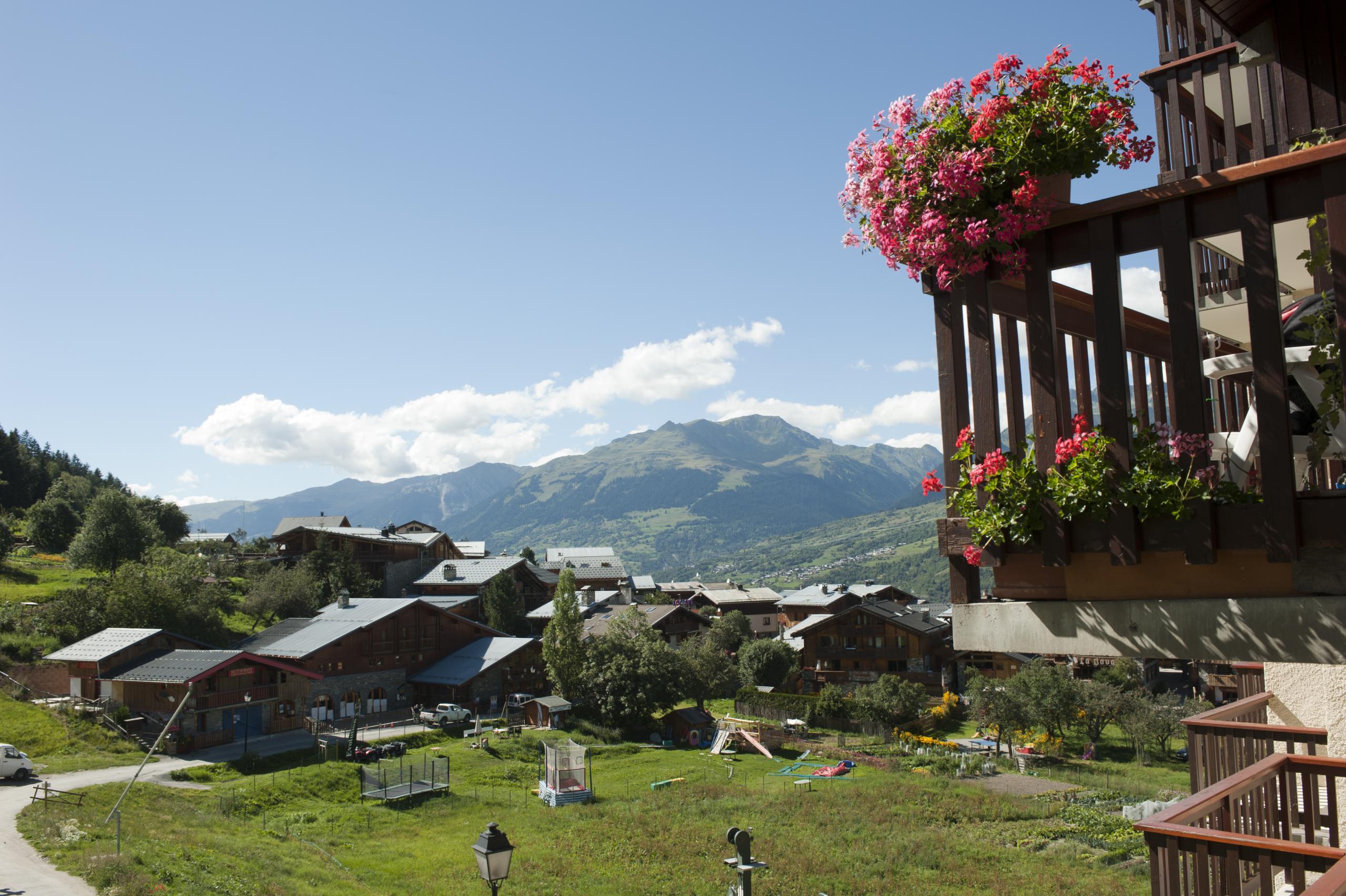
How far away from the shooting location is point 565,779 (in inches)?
1259

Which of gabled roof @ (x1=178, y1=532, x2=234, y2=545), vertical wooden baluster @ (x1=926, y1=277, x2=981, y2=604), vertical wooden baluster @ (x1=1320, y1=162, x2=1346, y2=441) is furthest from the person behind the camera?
gabled roof @ (x1=178, y1=532, x2=234, y2=545)

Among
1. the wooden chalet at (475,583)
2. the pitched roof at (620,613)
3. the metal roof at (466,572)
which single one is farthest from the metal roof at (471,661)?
the metal roof at (466,572)

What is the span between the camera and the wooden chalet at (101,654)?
37500 millimetres

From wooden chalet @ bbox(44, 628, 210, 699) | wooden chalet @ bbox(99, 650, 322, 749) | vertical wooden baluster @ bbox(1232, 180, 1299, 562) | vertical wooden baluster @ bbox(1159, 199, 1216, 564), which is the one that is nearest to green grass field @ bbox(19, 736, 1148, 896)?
wooden chalet @ bbox(99, 650, 322, 749)

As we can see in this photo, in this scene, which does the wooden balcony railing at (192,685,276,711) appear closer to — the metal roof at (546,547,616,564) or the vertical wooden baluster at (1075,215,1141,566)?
the vertical wooden baluster at (1075,215,1141,566)

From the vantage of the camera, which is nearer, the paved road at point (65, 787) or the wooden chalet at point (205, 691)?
the paved road at point (65, 787)

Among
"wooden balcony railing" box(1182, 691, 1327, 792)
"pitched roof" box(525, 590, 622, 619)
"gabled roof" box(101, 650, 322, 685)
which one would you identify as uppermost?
"wooden balcony railing" box(1182, 691, 1327, 792)

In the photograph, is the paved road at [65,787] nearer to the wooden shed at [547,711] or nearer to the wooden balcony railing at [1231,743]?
the wooden shed at [547,711]

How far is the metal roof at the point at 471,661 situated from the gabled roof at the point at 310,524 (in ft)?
91.0

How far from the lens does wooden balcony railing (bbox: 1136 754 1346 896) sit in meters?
3.19

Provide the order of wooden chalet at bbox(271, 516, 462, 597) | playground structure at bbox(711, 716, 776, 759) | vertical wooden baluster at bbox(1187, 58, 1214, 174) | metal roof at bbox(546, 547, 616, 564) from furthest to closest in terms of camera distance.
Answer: metal roof at bbox(546, 547, 616, 564)
wooden chalet at bbox(271, 516, 462, 597)
playground structure at bbox(711, 716, 776, 759)
vertical wooden baluster at bbox(1187, 58, 1214, 174)

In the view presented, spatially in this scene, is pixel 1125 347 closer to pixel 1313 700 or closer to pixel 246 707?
pixel 1313 700

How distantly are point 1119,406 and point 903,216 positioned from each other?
1316mm

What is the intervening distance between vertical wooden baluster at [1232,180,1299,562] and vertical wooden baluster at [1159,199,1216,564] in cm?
19
